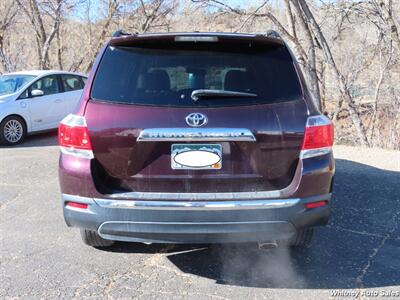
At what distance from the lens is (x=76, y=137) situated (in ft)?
10.3

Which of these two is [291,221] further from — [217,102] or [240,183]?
[217,102]

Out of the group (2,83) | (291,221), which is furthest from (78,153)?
(2,83)

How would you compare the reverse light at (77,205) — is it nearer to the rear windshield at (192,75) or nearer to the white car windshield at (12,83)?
the rear windshield at (192,75)

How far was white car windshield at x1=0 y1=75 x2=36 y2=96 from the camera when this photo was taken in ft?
32.5

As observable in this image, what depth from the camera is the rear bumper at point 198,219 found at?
2.96 metres

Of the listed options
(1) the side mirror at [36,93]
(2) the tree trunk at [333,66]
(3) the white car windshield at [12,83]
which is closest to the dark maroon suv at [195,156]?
(1) the side mirror at [36,93]

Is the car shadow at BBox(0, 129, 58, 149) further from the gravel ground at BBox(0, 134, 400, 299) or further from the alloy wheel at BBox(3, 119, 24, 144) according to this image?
the gravel ground at BBox(0, 134, 400, 299)

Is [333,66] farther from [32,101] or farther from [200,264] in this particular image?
[200,264]

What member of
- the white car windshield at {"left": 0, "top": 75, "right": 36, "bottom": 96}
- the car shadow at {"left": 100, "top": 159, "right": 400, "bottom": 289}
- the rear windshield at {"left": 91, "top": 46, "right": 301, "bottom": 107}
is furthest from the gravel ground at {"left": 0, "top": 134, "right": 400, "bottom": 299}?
the white car windshield at {"left": 0, "top": 75, "right": 36, "bottom": 96}

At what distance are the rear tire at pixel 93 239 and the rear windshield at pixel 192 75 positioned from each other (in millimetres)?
1197

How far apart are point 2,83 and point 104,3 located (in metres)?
8.61

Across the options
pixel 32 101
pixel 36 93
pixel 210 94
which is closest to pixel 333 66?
pixel 36 93

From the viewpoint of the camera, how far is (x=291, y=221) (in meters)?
3.04

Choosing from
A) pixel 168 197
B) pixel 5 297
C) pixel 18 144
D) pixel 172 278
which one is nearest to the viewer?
pixel 168 197
